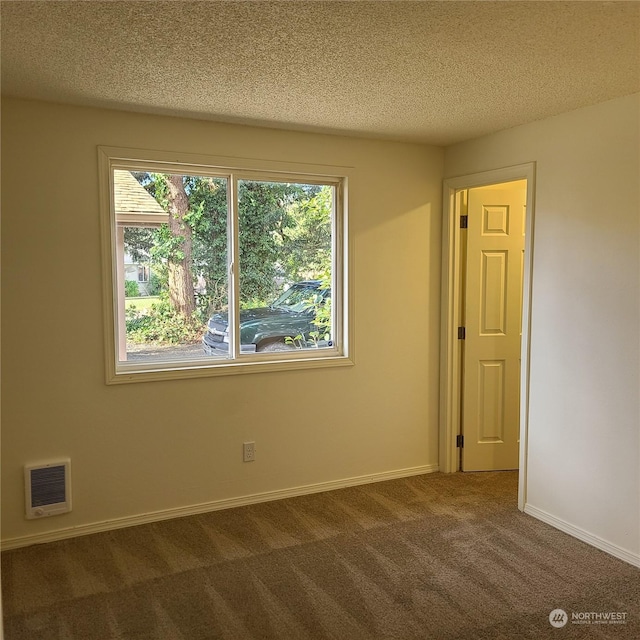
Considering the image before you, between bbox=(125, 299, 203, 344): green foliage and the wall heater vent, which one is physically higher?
bbox=(125, 299, 203, 344): green foliage

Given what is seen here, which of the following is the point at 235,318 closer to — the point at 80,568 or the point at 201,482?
the point at 201,482

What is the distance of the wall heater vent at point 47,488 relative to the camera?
330 cm

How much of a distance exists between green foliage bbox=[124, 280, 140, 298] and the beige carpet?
1.35 meters

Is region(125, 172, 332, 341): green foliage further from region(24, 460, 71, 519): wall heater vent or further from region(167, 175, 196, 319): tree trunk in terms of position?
region(24, 460, 71, 519): wall heater vent

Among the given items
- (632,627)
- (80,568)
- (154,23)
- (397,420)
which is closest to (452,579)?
(632,627)

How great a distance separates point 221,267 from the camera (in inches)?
152

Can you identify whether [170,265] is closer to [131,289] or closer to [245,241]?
[131,289]

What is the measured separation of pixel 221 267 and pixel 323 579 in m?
1.92

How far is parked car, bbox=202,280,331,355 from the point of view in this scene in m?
3.90

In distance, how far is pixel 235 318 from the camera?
12.7 feet

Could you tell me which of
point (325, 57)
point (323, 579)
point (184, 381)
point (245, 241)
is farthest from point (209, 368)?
point (325, 57)

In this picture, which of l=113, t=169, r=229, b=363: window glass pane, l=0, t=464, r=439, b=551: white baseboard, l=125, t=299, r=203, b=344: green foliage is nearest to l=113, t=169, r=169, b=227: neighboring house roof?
l=113, t=169, r=229, b=363: window glass pane

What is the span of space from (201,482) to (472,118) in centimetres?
270

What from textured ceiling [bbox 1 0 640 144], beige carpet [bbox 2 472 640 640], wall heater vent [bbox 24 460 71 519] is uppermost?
textured ceiling [bbox 1 0 640 144]
